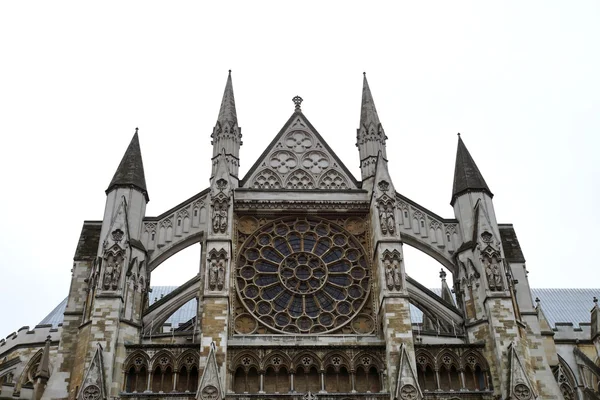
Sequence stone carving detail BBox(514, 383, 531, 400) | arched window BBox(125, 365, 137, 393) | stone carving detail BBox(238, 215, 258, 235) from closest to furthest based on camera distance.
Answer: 1. stone carving detail BBox(514, 383, 531, 400)
2. arched window BBox(125, 365, 137, 393)
3. stone carving detail BBox(238, 215, 258, 235)

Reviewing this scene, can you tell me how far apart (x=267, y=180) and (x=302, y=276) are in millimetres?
4354

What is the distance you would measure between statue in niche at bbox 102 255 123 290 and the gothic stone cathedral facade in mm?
42

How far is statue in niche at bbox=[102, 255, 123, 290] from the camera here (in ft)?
66.1

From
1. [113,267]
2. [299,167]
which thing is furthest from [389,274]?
[113,267]

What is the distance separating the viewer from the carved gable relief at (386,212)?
21875 millimetres

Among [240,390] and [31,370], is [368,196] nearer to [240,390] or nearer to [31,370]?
[240,390]

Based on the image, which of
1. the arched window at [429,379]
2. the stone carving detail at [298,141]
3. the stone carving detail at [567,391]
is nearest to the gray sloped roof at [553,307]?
the stone carving detail at [567,391]

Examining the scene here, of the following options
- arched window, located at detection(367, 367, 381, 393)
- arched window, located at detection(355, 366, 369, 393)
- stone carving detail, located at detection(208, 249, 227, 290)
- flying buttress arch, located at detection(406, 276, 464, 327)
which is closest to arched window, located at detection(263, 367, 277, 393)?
arched window, located at detection(355, 366, 369, 393)

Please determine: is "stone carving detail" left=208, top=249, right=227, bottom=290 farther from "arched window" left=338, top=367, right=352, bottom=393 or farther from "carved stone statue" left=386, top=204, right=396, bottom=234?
"carved stone statue" left=386, top=204, right=396, bottom=234

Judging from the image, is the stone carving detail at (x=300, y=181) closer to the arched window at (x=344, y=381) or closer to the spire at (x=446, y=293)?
the arched window at (x=344, y=381)

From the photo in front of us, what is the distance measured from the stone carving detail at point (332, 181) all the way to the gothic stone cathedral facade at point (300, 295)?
2.0 inches

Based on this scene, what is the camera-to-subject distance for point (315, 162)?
25.4 m

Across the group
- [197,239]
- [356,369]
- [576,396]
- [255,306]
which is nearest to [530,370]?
[356,369]

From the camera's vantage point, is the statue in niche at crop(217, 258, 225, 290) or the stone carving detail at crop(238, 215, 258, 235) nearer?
the statue in niche at crop(217, 258, 225, 290)
